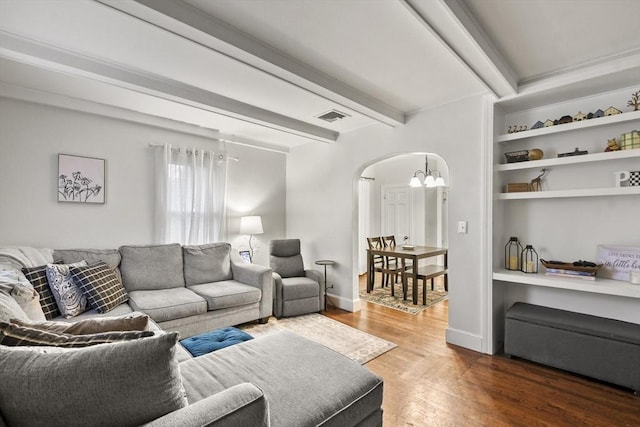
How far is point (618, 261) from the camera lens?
99.0 inches

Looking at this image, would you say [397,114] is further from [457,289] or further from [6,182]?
[6,182]

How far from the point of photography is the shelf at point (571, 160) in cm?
233

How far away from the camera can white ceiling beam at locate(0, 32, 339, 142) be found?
2.04 m

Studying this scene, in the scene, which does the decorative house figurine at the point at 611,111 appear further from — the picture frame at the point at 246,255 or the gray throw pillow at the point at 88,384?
the picture frame at the point at 246,255

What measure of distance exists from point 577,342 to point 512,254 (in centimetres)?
90

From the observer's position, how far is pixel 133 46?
82.8 inches

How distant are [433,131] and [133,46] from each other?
2.82 m

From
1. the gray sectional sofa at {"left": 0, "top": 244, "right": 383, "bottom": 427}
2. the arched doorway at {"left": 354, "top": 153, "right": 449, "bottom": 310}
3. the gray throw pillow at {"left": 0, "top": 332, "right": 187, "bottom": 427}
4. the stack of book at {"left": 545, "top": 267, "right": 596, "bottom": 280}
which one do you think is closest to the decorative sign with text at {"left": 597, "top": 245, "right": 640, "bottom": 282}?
the stack of book at {"left": 545, "top": 267, "right": 596, "bottom": 280}

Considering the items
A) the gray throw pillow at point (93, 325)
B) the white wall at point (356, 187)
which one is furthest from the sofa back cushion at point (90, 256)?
the white wall at point (356, 187)

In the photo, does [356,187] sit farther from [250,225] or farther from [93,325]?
[93,325]

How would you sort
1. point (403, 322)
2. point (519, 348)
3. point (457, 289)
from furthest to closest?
1. point (403, 322)
2. point (457, 289)
3. point (519, 348)

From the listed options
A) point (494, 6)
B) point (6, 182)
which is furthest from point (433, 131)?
point (6, 182)

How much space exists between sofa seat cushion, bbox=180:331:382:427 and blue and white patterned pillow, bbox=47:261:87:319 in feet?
4.81

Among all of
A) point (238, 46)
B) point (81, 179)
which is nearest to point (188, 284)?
point (81, 179)
